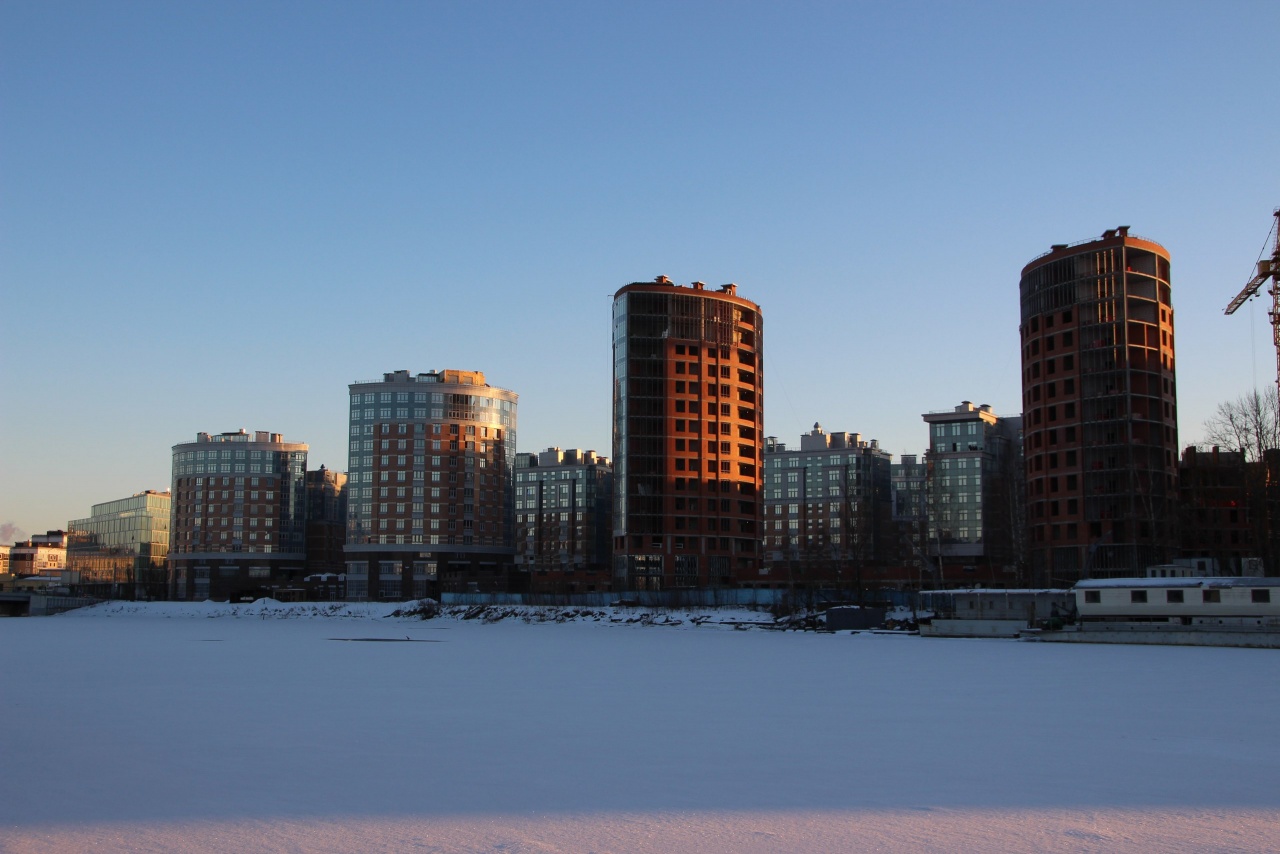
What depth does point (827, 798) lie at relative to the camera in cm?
2002

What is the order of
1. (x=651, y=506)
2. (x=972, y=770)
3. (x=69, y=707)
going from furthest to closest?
1. (x=651, y=506)
2. (x=69, y=707)
3. (x=972, y=770)

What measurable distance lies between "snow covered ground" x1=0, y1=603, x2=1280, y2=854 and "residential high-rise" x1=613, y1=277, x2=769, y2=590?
128 metres

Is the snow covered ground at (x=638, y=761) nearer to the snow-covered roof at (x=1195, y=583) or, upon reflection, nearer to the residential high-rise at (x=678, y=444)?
the snow-covered roof at (x=1195, y=583)

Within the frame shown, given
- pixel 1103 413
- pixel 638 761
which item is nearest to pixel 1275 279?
pixel 1103 413

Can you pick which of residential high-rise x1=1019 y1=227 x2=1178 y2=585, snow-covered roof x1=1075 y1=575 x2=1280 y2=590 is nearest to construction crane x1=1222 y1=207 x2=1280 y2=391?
residential high-rise x1=1019 y1=227 x2=1178 y2=585

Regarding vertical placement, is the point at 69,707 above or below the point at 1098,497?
below

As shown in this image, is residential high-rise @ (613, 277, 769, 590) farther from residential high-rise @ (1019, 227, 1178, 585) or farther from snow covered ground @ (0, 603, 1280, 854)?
snow covered ground @ (0, 603, 1280, 854)

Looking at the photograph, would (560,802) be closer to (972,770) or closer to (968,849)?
(968,849)

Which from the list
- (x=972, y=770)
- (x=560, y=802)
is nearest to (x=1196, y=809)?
(x=972, y=770)

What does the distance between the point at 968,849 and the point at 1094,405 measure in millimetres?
134835

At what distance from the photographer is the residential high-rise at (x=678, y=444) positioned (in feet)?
585

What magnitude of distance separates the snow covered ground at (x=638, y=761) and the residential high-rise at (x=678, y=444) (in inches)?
5046

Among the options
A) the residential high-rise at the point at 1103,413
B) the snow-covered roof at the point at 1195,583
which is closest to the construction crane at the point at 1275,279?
the residential high-rise at the point at 1103,413

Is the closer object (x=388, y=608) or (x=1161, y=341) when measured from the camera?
(x=1161, y=341)
